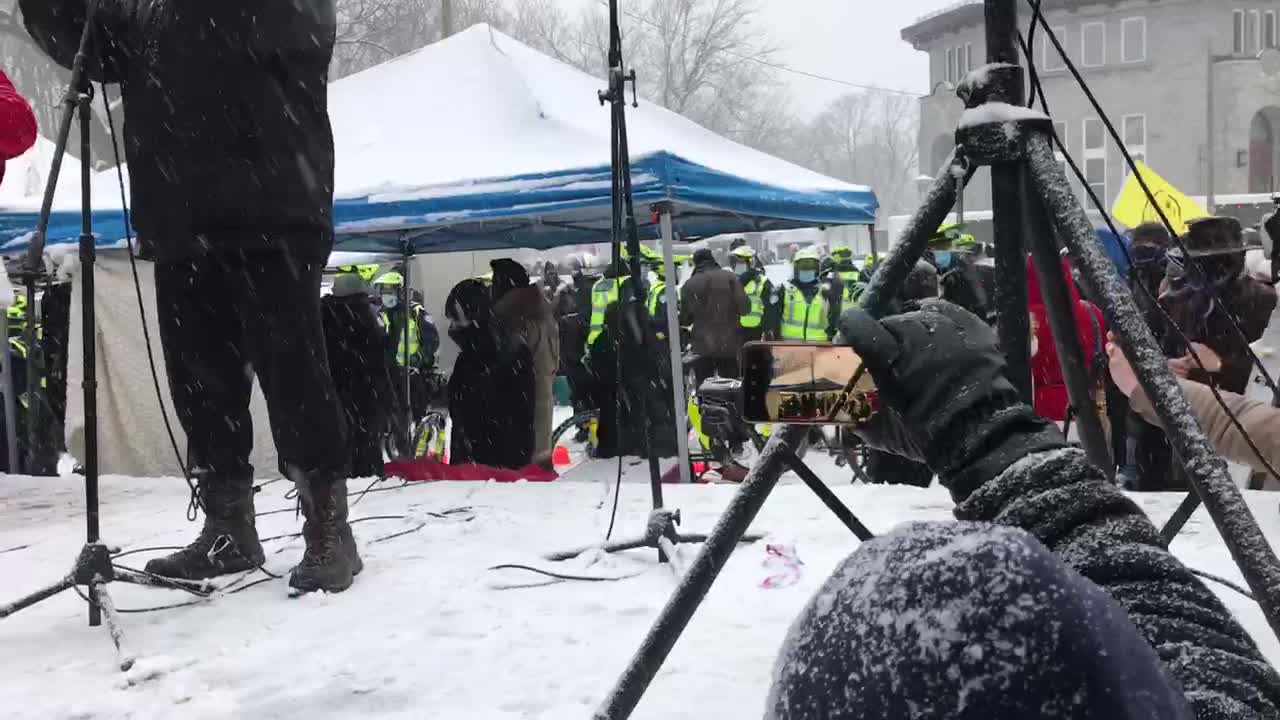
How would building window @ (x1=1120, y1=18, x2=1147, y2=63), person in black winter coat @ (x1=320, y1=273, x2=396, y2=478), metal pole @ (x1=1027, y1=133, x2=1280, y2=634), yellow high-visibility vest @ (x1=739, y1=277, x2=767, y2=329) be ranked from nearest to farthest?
metal pole @ (x1=1027, y1=133, x2=1280, y2=634)
person in black winter coat @ (x1=320, y1=273, x2=396, y2=478)
yellow high-visibility vest @ (x1=739, y1=277, x2=767, y2=329)
building window @ (x1=1120, y1=18, x2=1147, y2=63)

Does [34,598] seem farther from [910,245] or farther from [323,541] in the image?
[910,245]

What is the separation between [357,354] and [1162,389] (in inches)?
289

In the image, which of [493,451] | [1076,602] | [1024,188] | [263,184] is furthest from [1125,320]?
[493,451]

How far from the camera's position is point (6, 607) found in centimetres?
296

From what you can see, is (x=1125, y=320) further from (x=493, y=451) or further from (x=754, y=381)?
(x=493, y=451)

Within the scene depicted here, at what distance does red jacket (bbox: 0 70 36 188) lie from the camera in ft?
12.1

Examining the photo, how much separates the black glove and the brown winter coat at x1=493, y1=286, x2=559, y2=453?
287 inches

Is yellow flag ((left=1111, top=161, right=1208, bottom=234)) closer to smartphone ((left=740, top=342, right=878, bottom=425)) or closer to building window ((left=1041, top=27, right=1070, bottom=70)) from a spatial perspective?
smartphone ((left=740, top=342, right=878, bottom=425))

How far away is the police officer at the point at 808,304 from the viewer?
12.3m

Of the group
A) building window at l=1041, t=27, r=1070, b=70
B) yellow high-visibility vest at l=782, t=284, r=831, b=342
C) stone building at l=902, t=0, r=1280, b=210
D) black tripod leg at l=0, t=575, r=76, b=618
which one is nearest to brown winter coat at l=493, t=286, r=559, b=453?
yellow high-visibility vest at l=782, t=284, r=831, b=342

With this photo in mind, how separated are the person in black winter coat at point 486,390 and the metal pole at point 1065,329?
6.51m

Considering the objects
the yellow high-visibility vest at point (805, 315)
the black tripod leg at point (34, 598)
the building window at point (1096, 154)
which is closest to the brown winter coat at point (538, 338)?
the yellow high-visibility vest at point (805, 315)

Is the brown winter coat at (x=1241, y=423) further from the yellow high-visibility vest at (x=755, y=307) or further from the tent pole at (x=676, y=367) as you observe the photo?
the yellow high-visibility vest at (x=755, y=307)

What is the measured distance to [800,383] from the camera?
135cm
